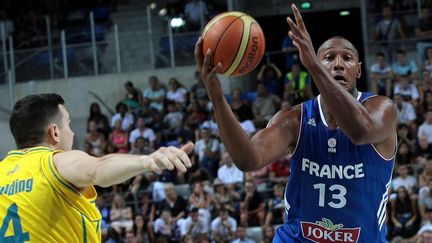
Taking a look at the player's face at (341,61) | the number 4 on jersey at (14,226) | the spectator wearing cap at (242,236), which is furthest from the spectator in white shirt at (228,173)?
the number 4 on jersey at (14,226)

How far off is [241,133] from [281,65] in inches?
560

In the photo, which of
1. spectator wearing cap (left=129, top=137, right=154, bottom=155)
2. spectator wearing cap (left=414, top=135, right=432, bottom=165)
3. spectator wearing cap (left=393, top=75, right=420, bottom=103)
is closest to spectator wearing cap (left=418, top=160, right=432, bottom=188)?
spectator wearing cap (left=414, top=135, right=432, bottom=165)

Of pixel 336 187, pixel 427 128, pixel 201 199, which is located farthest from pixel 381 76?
pixel 336 187

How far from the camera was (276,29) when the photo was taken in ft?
71.8

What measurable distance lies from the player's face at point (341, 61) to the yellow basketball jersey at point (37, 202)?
1997 millimetres

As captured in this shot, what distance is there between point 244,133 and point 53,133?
121 cm

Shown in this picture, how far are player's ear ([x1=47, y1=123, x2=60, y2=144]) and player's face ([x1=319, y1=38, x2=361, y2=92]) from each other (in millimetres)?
1953

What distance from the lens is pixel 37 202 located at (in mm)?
4574

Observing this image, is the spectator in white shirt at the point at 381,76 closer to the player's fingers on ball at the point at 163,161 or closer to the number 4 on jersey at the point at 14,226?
the number 4 on jersey at the point at 14,226

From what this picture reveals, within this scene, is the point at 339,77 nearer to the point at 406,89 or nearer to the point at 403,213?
the point at 403,213

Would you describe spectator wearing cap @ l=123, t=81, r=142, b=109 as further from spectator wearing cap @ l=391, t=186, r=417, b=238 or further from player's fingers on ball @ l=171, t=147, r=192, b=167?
player's fingers on ball @ l=171, t=147, r=192, b=167

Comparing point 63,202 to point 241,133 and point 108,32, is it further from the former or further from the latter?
point 108,32

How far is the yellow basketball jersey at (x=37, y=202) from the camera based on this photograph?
456 centimetres

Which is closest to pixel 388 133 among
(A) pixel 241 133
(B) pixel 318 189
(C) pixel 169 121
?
(B) pixel 318 189
